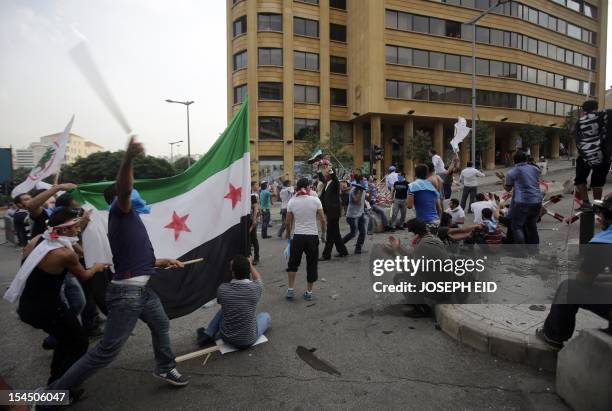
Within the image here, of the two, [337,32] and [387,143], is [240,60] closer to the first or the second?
[337,32]

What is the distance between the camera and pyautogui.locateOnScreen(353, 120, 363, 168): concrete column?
123 feet

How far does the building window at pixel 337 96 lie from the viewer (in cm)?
3750

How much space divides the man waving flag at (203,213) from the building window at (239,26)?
3443 centimetres

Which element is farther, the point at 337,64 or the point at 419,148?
the point at 337,64

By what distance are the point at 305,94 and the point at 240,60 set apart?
22.4 feet

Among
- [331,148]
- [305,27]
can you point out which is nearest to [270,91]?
[305,27]

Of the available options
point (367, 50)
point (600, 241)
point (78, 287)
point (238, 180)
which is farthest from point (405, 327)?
point (367, 50)

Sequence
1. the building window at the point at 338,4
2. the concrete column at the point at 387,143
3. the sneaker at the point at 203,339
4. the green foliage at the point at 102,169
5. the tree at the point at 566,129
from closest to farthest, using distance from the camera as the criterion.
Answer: the sneaker at the point at 203,339 < the tree at the point at 566,129 < the building window at the point at 338,4 < the concrete column at the point at 387,143 < the green foliage at the point at 102,169

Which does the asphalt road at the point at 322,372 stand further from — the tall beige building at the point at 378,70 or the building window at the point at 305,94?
the building window at the point at 305,94

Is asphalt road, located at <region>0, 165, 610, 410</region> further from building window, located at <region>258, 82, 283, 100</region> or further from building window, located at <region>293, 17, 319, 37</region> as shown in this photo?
building window, located at <region>293, 17, 319, 37</region>

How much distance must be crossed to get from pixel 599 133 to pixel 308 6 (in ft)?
119

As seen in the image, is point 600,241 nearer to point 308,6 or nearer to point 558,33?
point 308,6

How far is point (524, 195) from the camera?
613 centimetres

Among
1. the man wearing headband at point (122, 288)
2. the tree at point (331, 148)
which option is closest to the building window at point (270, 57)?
the tree at point (331, 148)
